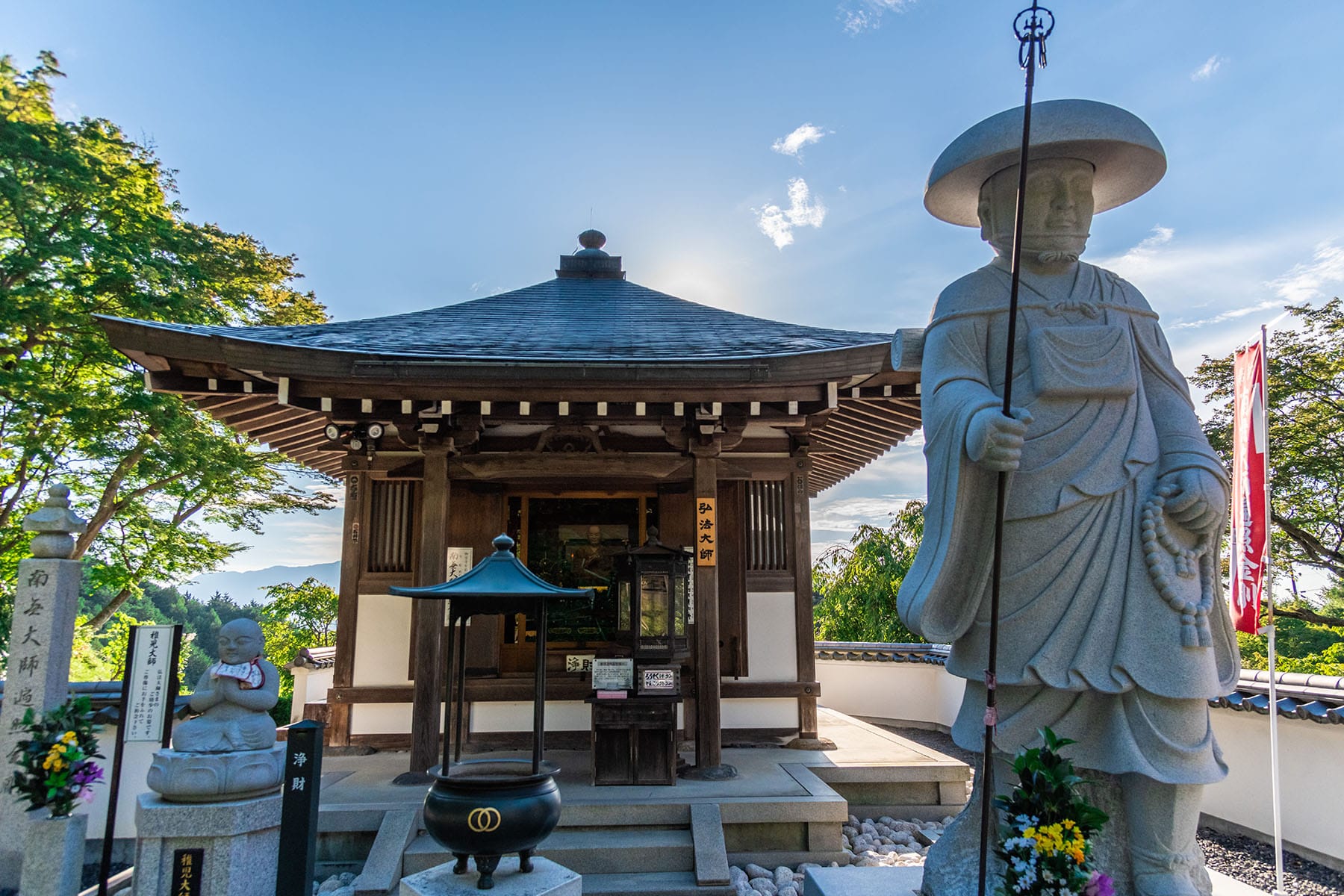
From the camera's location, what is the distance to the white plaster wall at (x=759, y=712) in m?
7.98

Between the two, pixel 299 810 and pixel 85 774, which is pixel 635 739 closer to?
pixel 299 810

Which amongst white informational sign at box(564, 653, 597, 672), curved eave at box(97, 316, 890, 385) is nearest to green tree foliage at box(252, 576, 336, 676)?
white informational sign at box(564, 653, 597, 672)

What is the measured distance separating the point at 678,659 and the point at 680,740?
1427 millimetres

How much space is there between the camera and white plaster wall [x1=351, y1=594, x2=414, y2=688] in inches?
316

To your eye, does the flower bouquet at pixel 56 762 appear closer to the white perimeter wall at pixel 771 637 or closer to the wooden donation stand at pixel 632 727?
the wooden donation stand at pixel 632 727

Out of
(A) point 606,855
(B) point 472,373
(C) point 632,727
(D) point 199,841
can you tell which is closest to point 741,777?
(C) point 632,727

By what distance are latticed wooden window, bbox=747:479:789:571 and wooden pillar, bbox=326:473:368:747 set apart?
4292mm

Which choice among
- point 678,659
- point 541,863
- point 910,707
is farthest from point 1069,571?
point 910,707

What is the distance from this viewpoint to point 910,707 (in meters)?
12.0

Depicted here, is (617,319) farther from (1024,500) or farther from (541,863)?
(1024,500)

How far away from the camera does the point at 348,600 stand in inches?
316

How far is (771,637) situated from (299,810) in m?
4.99

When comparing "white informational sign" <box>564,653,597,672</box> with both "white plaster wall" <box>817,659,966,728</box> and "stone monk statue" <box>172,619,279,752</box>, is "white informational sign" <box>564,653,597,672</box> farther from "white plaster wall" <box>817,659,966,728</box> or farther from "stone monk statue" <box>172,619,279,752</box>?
"white plaster wall" <box>817,659,966,728</box>

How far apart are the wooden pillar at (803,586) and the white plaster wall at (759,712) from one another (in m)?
0.11
